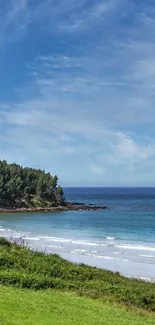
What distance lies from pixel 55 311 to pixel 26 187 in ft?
291

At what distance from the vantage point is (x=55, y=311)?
11.9 meters

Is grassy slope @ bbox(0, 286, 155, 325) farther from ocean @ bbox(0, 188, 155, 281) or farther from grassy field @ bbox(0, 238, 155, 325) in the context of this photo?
ocean @ bbox(0, 188, 155, 281)

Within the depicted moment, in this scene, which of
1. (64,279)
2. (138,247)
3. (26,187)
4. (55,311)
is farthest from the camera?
(26,187)

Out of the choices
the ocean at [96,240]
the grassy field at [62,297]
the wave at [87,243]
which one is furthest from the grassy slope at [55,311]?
the wave at [87,243]

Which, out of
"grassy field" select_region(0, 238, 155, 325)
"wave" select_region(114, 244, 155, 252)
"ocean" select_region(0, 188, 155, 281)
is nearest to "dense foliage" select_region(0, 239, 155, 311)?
"grassy field" select_region(0, 238, 155, 325)

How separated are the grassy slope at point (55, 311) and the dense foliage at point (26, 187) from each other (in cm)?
8198

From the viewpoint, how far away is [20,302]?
39.5 ft

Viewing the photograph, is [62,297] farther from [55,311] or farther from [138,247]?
[138,247]

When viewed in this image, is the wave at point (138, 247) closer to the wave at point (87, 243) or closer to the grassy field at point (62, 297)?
the wave at point (87, 243)

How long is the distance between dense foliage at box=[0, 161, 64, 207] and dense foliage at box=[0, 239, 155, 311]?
245 feet

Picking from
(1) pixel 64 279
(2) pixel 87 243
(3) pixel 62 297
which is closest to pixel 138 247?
(2) pixel 87 243

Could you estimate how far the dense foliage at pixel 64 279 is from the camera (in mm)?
15981

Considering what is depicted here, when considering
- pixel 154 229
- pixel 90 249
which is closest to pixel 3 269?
pixel 90 249

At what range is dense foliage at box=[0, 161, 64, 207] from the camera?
97050mm
